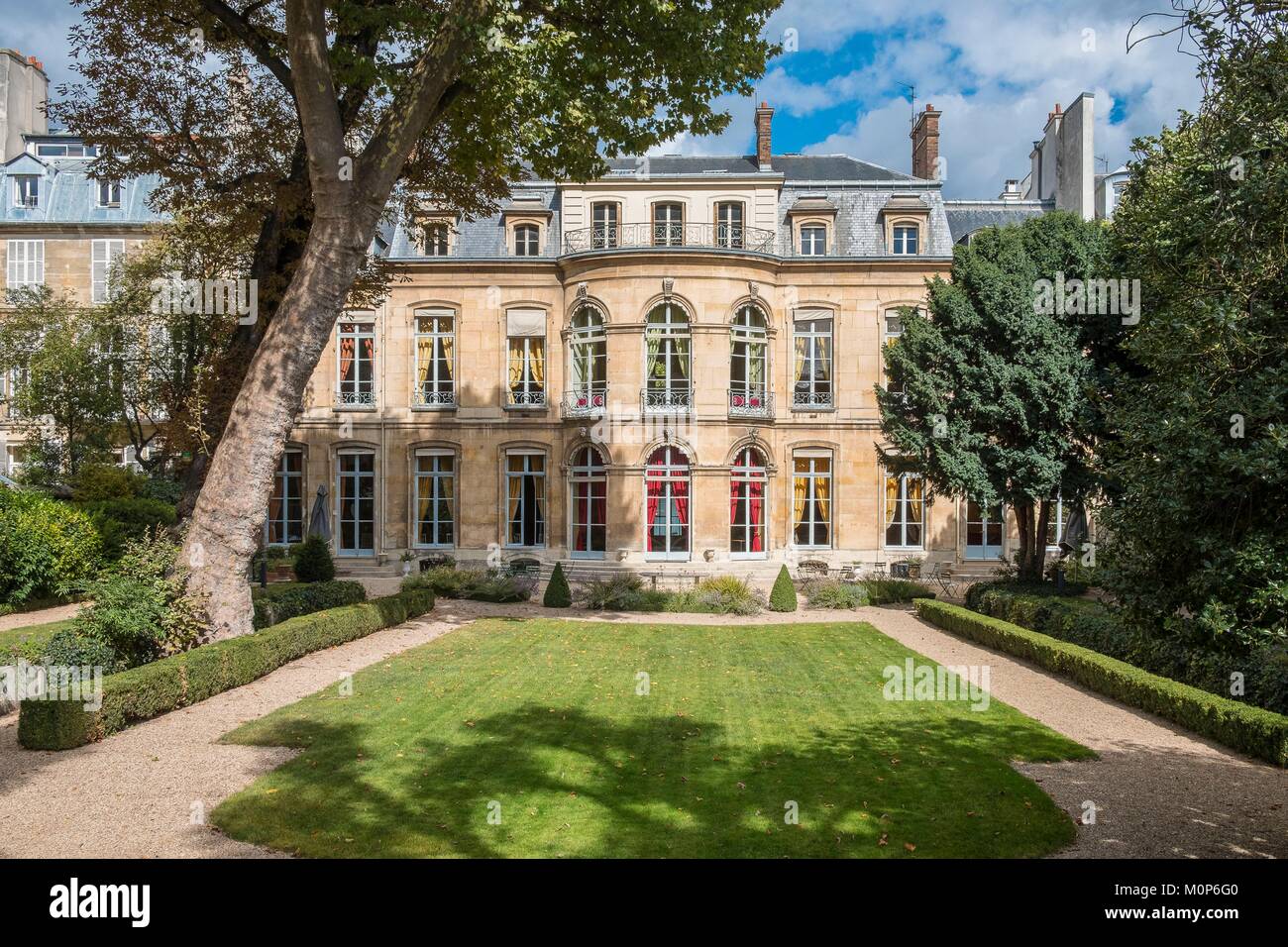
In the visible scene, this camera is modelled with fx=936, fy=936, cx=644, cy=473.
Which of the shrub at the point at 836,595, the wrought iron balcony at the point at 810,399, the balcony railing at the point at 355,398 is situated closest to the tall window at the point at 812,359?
the wrought iron balcony at the point at 810,399

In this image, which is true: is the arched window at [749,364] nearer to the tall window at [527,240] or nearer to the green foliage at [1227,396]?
the tall window at [527,240]

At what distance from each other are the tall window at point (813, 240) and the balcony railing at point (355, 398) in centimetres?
1303

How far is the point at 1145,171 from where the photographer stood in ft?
54.3

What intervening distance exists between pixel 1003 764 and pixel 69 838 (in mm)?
7309

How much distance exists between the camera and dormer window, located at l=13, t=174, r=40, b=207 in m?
31.0

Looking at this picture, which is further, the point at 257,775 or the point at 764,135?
the point at 764,135

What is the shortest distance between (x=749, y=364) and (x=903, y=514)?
603 centimetres

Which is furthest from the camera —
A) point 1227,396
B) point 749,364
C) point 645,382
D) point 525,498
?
point 525,498

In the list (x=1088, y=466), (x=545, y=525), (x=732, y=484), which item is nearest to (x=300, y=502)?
(x=545, y=525)

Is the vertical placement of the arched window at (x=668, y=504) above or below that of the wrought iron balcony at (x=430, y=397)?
below

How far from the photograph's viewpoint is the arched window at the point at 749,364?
81.6ft

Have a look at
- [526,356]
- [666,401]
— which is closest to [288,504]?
[526,356]

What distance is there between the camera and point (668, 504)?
79.4 ft

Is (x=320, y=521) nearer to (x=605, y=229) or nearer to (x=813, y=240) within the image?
(x=605, y=229)
